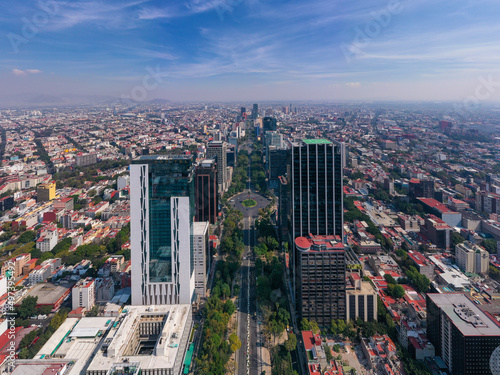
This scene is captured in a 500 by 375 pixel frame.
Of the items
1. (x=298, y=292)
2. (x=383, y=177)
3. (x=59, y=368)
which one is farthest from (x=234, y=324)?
(x=383, y=177)

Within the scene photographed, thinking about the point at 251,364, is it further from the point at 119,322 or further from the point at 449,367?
the point at 449,367

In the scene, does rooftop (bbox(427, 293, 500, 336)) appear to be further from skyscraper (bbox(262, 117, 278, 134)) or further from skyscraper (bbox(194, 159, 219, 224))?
skyscraper (bbox(262, 117, 278, 134))

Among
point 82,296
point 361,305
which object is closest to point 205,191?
point 82,296

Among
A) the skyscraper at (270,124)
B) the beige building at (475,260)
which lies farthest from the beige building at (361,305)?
the skyscraper at (270,124)

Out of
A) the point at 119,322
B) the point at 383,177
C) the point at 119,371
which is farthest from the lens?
the point at 383,177

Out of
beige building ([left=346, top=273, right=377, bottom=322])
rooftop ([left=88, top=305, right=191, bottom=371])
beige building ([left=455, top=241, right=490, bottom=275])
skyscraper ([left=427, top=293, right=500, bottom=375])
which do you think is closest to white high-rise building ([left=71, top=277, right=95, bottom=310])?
rooftop ([left=88, top=305, right=191, bottom=371])

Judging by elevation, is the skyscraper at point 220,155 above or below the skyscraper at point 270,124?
below
